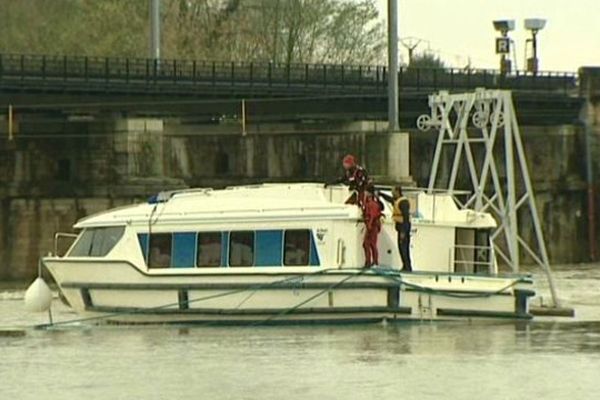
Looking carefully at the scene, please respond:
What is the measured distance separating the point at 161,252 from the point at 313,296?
9.92 feet

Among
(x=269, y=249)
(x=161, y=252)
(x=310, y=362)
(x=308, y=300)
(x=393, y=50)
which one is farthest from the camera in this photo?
(x=393, y=50)

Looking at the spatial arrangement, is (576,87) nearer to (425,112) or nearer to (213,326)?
(425,112)

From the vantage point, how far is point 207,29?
96.4 meters

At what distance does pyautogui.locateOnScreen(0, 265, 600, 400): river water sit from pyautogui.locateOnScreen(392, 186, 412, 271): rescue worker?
1131 millimetres

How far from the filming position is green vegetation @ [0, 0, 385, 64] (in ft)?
299

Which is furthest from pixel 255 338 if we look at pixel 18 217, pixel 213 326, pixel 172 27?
pixel 172 27

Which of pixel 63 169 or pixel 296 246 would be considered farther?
pixel 63 169

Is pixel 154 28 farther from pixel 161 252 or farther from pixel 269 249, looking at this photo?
pixel 269 249

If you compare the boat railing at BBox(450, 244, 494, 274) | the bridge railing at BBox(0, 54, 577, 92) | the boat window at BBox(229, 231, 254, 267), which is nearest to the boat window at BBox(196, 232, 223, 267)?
the boat window at BBox(229, 231, 254, 267)

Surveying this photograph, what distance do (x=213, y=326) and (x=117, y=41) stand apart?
166ft

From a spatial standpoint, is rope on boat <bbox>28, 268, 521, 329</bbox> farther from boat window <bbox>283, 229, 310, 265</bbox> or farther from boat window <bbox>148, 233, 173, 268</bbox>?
boat window <bbox>148, 233, 173, 268</bbox>

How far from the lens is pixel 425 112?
270 feet

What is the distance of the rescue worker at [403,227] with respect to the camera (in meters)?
40.2

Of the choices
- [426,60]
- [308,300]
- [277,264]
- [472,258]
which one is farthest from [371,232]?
[426,60]
